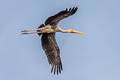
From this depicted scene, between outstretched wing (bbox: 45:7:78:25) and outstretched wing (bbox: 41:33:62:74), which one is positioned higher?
outstretched wing (bbox: 45:7:78:25)

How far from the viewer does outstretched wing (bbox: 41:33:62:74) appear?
4438cm

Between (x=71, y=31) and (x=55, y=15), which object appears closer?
(x=55, y=15)

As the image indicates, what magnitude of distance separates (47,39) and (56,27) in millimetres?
1357

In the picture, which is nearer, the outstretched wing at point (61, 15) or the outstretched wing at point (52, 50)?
the outstretched wing at point (61, 15)

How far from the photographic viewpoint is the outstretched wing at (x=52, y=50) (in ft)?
146

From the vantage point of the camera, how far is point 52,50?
1763 inches

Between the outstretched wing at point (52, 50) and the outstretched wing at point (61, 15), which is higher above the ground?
the outstretched wing at point (61, 15)

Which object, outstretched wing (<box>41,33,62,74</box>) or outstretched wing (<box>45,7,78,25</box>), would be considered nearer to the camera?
outstretched wing (<box>45,7,78,25</box>)

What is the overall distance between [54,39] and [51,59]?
1615mm

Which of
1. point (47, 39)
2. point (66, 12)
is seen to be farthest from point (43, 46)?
point (66, 12)

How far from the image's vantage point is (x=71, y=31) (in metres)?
46.3

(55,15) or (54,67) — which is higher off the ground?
(55,15)

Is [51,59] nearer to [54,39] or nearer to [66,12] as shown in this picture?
[54,39]

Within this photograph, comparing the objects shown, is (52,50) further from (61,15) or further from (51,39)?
(61,15)
